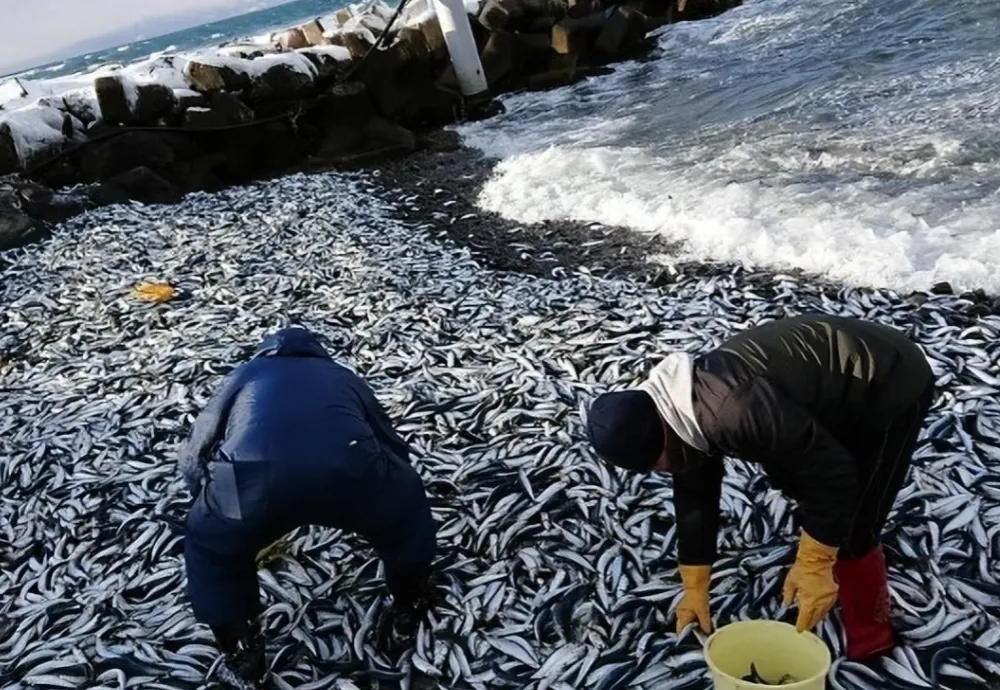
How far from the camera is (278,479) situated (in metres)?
3.10

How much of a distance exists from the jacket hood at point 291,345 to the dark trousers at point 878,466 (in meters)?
2.04

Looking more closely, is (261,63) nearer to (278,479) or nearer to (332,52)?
(332,52)

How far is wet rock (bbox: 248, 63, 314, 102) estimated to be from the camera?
1731cm

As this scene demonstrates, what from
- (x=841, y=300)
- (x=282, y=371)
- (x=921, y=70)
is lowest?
(x=921, y=70)

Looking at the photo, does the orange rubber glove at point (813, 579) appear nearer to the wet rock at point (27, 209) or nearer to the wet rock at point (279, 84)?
the wet rock at point (27, 209)

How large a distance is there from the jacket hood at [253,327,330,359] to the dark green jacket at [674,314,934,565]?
1533mm

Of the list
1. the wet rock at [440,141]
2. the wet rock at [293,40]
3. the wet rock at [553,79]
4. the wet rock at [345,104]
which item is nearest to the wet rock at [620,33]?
the wet rock at [553,79]

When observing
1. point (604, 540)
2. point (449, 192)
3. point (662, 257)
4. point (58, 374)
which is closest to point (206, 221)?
point (449, 192)

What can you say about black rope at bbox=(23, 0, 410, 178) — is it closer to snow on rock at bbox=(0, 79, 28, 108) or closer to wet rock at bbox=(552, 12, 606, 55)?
snow on rock at bbox=(0, 79, 28, 108)

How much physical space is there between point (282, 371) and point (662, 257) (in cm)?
564

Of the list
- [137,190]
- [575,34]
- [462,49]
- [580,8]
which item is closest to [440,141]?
[462,49]

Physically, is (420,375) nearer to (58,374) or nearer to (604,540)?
(604,540)

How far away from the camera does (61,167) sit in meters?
15.2

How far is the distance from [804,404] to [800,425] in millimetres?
166
